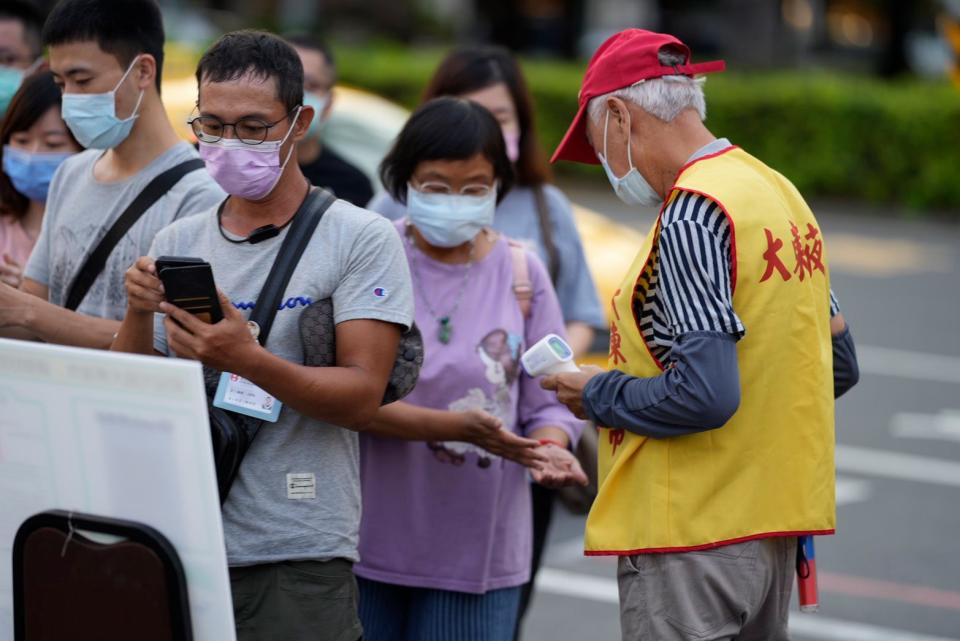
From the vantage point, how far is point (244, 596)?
9.57 ft

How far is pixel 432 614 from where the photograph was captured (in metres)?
3.57

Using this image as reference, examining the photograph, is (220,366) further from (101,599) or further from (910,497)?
(910,497)

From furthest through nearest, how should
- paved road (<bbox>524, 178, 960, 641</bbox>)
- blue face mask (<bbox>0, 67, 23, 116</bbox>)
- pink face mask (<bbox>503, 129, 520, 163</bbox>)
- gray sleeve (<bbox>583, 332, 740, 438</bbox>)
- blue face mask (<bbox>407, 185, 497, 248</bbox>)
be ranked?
1. paved road (<bbox>524, 178, 960, 641</bbox>)
2. blue face mask (<bbox>0, 67, 23, 116</bbox>)
3. pink face mask (<bbox>503, 129, 520, 163</bbox>)
4. blue face mask (<bbox>407, 185, 497, 248</bbox>)
5. gray sleeve (<bbox>583, 332, 740, 438</bbox>)

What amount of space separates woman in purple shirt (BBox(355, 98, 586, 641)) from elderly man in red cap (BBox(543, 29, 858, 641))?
0.61m

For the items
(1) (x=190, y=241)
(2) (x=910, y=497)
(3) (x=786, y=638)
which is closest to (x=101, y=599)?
(1) (x=190, y=241)

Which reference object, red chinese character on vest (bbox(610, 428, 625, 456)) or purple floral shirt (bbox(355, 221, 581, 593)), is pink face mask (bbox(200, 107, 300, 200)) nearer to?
purple floral shirt (bbox(355, 221, 581, 593))

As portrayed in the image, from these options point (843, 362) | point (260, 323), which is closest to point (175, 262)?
point (260, 323)

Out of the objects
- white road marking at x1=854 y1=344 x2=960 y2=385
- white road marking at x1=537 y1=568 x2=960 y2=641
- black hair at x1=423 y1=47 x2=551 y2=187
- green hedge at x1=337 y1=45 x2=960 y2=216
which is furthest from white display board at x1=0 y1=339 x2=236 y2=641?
green hedge at x1=337 y1=45 x2=960 y2=216

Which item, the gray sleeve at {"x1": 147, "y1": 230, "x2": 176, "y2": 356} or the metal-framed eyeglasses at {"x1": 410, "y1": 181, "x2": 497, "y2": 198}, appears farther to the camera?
the metal-framed eyeglasses at {"x1": 410, "y1": 181, "x2": 497, "y2": 198}

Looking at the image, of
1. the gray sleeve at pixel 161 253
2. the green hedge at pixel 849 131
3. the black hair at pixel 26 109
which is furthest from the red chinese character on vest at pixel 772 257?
the green hedge at pixel 849 131

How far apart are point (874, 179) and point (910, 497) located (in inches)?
427

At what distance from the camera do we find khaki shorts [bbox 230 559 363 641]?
2883 mm

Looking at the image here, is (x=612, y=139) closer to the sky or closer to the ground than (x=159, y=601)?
closer to the sky

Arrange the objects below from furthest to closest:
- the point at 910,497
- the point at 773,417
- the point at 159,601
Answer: the point at 910,497
the point at 773,417
the point at 159,601
